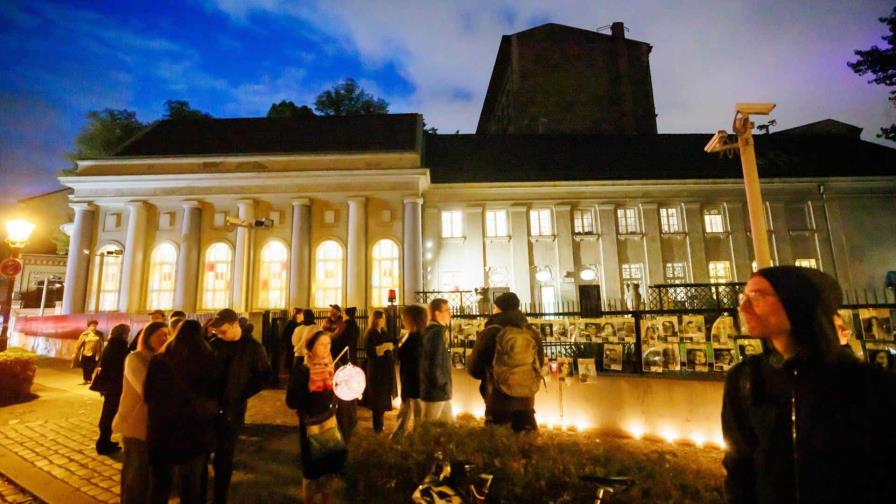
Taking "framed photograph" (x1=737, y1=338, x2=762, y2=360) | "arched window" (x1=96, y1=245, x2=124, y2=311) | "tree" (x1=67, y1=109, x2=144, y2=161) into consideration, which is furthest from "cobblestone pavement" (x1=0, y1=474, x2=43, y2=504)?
"tree" (x1=67, y1=109, x2=144, y2=161)

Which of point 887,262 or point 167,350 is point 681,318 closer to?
point 167,350

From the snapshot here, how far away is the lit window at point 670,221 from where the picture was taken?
2131cm

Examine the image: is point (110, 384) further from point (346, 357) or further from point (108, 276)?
point (108, 276)

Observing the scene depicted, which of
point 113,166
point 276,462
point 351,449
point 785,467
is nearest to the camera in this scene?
point 785,467

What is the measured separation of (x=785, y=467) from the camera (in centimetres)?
159

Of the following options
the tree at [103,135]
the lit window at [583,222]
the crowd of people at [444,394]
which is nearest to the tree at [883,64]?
the lit window at [583,222]

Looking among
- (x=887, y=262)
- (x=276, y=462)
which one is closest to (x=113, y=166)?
(x=276, y=462)

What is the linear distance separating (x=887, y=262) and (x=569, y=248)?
1625cm

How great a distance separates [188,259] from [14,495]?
15972 millimetres

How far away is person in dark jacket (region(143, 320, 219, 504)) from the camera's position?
11.9 ft

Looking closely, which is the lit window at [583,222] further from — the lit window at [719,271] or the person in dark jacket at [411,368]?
Result: the person in dark jacket at [411,368]

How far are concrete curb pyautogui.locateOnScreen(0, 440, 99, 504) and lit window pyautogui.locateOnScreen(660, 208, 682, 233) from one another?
22811mm

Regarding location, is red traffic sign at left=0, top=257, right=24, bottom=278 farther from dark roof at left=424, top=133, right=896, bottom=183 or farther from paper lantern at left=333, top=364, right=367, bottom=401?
dark roof at left=424, top=133, right=896, bottom=183

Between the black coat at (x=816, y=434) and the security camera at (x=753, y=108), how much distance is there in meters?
8.47
